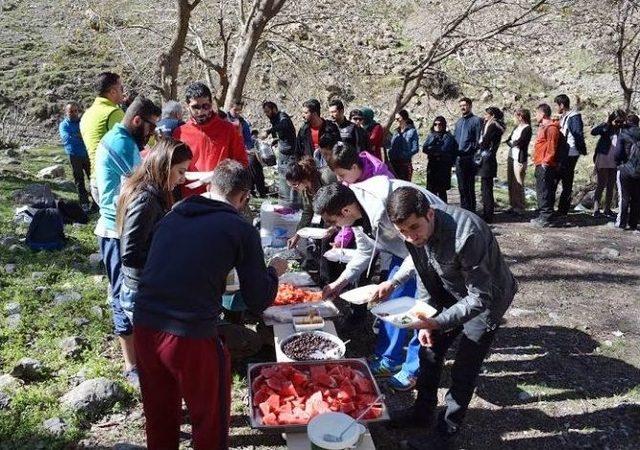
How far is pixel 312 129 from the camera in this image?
739cm

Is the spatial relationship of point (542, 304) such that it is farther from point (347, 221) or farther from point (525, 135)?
point (525, 135)

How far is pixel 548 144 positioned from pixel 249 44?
14.6ft

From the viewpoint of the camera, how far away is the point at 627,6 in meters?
10.1

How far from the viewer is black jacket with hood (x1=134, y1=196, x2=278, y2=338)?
7.89 ft

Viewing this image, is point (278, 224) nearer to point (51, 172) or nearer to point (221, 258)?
point (221, 258)

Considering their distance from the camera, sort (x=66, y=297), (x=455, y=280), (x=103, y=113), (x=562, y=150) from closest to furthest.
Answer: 1. (x=455, y=280)
2. (x=103, y=113)
3. (x=66, y=297)
4. (x=562, y=150)

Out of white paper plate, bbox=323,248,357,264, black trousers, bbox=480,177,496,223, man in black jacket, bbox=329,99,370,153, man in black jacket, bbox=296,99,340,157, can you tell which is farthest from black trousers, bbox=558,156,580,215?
white paper plate, bbox=323,248,357,264

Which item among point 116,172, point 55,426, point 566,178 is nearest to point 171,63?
point 116,172

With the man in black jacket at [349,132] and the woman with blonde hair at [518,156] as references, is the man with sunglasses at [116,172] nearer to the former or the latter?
the man in black jacket at [349,132]

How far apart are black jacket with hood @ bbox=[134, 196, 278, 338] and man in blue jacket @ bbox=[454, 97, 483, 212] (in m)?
6.53

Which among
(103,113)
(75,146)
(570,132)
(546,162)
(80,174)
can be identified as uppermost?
(103,113)

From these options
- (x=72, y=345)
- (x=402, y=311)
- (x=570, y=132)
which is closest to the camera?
(x=402, y=311)

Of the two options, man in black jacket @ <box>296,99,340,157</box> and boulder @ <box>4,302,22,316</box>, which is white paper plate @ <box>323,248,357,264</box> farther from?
boulder @ <box>4,302,22,316</box>

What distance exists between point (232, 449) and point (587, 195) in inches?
379
